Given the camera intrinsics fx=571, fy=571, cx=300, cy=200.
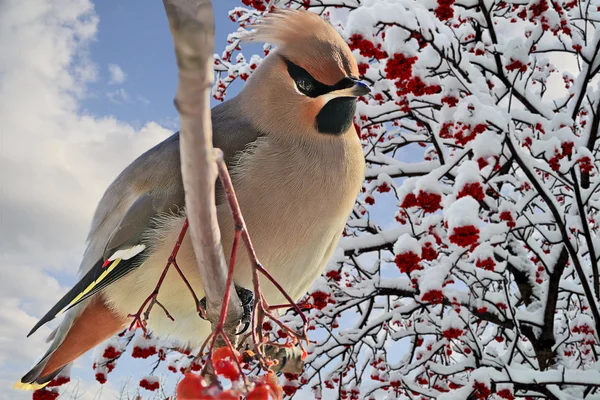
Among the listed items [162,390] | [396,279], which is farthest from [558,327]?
[162,390]

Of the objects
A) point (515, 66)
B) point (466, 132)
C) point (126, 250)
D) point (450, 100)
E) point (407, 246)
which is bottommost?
point (126, 250)

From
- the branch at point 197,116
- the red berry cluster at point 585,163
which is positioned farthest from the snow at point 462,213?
the branch at point 197,116

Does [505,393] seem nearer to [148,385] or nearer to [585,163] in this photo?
[585,163]

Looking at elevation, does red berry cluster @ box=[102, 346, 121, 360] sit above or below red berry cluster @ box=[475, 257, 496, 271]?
below

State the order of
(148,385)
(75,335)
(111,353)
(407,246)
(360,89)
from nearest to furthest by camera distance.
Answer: (360,89) → (75,335) → (407,246) → (111,353) → (148,385)

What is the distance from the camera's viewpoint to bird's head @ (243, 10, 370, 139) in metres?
1.66

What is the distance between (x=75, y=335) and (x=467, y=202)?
248 cm

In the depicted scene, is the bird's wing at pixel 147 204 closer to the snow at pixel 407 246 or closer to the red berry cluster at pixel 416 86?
the snow at pixel 407 246

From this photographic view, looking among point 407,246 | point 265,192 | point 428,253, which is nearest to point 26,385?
point 265,192

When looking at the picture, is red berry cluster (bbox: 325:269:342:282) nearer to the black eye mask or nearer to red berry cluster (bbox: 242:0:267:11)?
red berry cluster (bbox: 242:0:267:11)

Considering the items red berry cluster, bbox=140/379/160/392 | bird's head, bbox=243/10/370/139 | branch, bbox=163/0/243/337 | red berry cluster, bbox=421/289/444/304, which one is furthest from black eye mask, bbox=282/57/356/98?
red berry cluster, bbox=140/379/160/392

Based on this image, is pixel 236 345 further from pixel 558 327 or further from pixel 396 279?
pixel 558 327

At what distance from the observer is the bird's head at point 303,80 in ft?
5.44

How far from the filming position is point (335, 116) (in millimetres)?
1763
